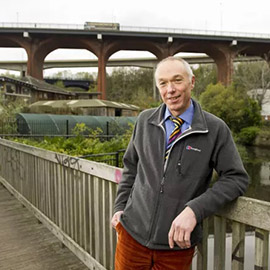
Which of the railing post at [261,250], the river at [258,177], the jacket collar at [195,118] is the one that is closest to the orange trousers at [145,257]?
the railing post at [261,250]

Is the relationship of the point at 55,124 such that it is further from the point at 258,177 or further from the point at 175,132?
the point at 175,132

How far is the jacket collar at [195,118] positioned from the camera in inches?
62.7

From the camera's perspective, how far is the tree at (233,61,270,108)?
36.9 m

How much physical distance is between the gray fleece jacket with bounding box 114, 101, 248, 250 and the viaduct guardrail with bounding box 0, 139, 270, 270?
0.16 m

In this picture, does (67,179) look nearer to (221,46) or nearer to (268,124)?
(268,124)

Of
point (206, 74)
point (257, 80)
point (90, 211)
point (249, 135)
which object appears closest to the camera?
point (90, 211)

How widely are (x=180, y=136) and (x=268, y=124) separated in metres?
33.8

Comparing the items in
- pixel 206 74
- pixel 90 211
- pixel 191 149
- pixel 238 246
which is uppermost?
pixel 206 74

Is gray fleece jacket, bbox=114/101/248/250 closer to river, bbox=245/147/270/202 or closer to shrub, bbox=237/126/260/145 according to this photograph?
river, bbox=245/147/270/202

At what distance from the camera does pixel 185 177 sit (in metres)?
1.58

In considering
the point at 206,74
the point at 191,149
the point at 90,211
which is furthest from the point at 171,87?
the point at 206,74

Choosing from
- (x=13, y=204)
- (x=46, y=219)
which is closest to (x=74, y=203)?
(x=46, y=219)

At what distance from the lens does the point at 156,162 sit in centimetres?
168

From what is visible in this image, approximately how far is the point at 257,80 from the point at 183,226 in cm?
4002
